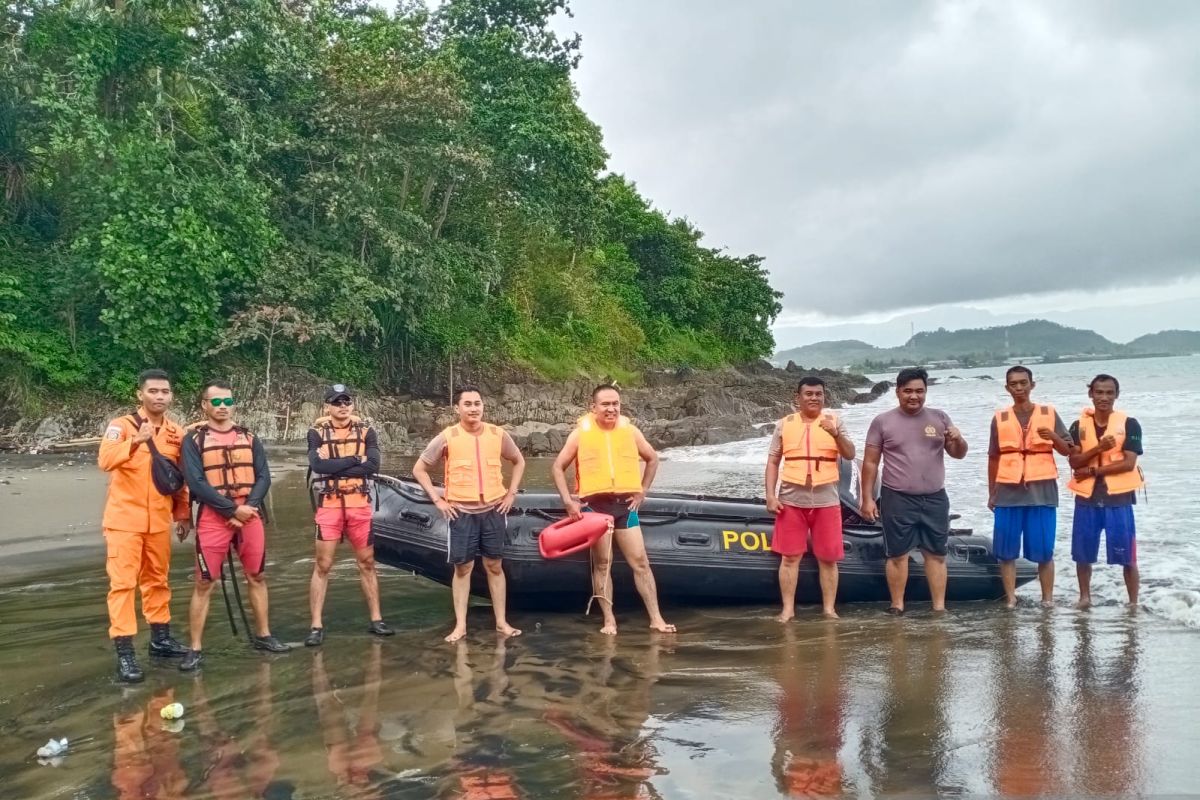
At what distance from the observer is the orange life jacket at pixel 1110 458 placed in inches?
228

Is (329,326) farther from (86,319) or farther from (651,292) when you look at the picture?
(651,292)

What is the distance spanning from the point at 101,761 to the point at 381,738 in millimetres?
1143

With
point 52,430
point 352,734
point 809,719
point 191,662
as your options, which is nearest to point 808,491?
point 809,719

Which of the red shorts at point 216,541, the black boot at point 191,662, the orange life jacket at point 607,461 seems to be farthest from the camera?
the orange life jacket at point 607,461

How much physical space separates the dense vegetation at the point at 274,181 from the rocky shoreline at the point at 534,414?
0.97m

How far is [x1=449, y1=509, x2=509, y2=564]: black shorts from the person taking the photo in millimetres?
5441

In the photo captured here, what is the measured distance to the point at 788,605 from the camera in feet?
19.2

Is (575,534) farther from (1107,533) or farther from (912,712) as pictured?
(1107,533)

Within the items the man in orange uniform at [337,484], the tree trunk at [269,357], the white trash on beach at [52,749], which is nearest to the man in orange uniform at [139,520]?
the man in orange uniform at [337,484]

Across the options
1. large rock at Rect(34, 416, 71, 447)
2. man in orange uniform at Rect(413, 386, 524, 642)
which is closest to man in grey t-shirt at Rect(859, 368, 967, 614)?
man in orange uniform at Rect(413, 386, 524, 642)

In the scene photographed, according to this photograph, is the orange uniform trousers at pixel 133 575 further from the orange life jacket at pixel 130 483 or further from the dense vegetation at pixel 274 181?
the dense vegetation at pixel 274 181

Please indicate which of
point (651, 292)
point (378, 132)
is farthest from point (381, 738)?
point (651, 292)

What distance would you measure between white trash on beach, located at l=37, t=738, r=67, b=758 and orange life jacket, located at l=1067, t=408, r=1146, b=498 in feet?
20.0

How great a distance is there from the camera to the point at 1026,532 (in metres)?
6.04
